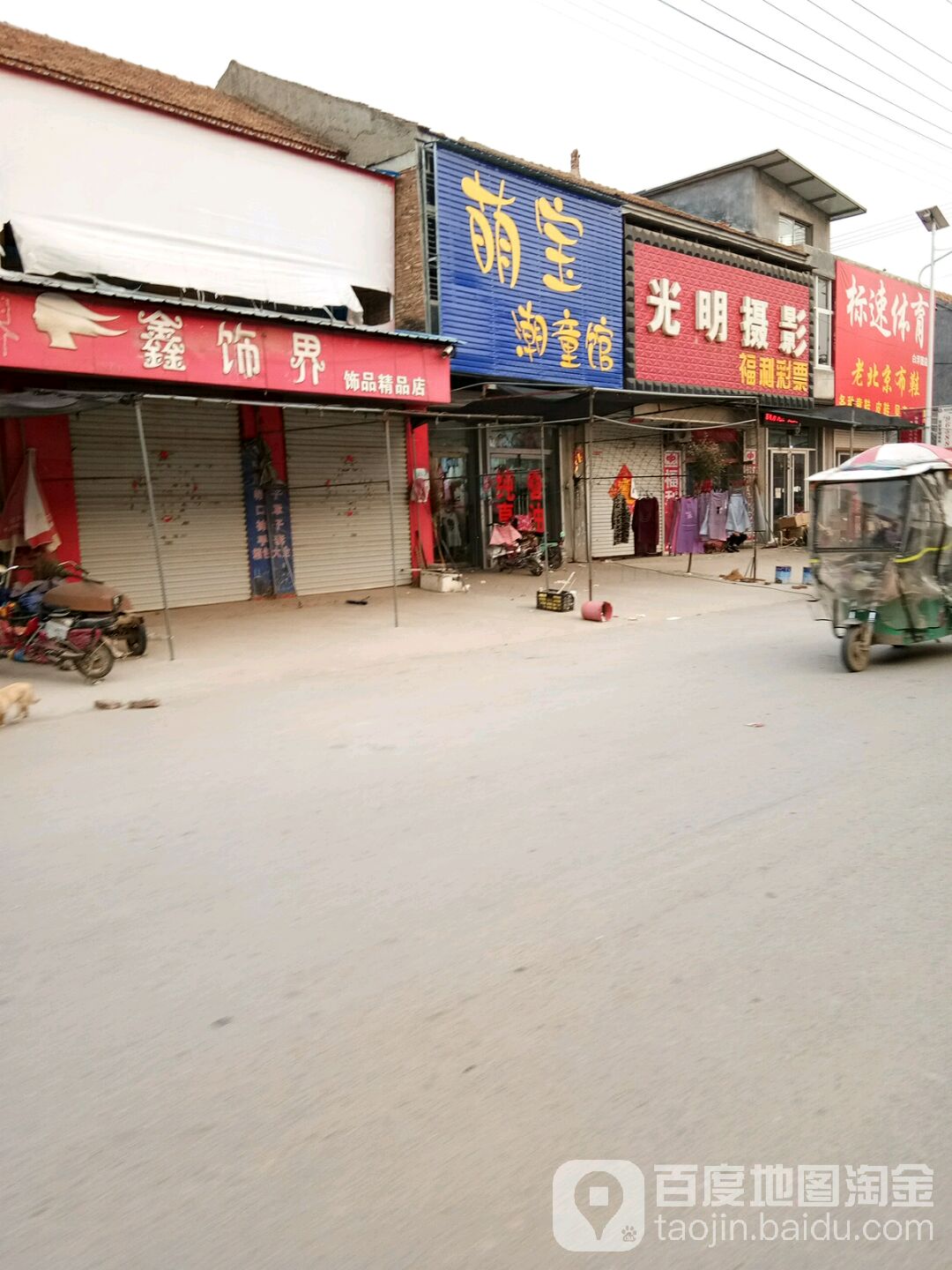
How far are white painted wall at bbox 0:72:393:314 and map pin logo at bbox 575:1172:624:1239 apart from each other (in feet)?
37.9

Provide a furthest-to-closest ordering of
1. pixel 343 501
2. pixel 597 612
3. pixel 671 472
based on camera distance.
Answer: pixel 671 472 → pixel 343 501 → pixel 597 612

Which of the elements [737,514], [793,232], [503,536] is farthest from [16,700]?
[793,232]

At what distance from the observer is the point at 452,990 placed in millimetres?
3168

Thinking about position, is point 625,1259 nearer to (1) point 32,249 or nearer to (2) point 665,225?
(1) point 32,249

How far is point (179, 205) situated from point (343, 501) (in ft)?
16.7

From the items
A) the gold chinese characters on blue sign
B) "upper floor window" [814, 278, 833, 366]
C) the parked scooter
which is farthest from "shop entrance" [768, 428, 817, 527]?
the parked scooter

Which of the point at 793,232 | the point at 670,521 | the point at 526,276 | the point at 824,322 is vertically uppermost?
the point at 793,232

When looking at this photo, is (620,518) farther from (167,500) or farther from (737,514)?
(167,500)

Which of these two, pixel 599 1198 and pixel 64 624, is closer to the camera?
pixel 599 1198

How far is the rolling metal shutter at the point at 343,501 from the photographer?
50.8 ft

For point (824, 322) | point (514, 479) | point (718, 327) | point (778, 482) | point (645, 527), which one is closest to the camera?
point (514, 479)

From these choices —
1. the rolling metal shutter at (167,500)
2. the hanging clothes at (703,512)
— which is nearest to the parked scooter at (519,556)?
the hanging clothes at (703,512)

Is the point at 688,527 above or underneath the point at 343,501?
underneath

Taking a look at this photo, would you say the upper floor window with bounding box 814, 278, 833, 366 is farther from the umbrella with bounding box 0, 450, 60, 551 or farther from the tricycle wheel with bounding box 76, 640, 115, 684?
the tricycle wheel with bounding box 76, 640, 115, 684
